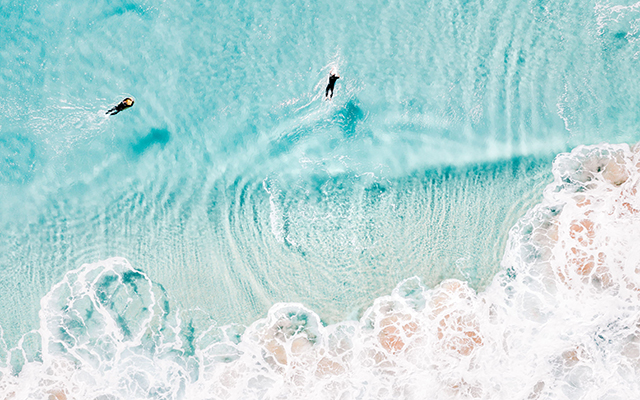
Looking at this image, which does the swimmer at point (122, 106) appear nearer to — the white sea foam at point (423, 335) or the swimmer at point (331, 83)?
the white sea foam at point (423, 335)

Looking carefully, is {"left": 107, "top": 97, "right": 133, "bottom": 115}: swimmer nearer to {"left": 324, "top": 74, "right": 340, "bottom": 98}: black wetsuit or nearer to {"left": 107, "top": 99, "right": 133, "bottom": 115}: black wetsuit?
{"left": 107, "top": 99, "right": 133, "bottom": 115}: black wetsuit

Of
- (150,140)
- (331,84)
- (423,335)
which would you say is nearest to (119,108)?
(150,140)

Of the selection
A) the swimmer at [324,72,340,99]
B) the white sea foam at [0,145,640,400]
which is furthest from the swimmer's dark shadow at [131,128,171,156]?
the swimmer at [324,72,340,99]

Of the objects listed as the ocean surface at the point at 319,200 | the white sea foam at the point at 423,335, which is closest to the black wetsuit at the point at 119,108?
the ocean surface at the point at 319,200

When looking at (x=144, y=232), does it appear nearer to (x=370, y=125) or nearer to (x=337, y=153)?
(x=337, y=153)

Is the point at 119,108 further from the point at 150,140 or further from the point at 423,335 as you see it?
the point at 423,335

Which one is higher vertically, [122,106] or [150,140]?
[122,106]

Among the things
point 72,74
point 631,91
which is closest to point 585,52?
point 631,91
